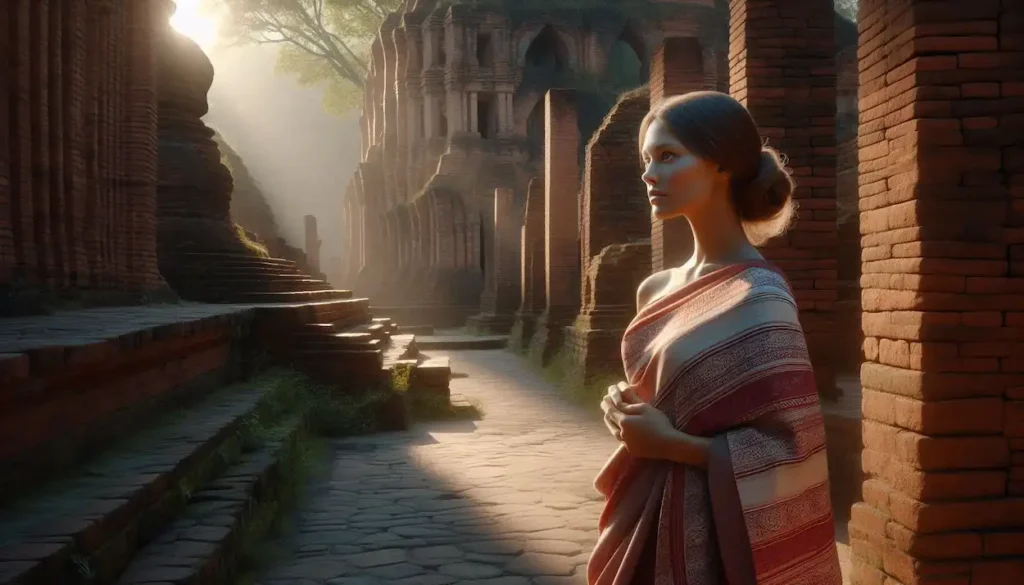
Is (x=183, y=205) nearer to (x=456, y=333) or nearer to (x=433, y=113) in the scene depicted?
(x=456, y=333)

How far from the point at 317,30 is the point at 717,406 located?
3574 cm

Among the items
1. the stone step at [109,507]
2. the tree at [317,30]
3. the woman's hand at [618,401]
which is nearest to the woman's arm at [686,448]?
the woman's hand at [618,401]

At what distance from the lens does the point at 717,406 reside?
177 centimetres

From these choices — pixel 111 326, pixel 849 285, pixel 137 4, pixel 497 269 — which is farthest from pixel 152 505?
pixel 497 269

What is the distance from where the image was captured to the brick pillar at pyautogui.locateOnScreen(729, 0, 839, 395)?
247 inches

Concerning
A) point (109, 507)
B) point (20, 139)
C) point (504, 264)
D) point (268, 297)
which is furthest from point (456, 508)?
point (504, 264)

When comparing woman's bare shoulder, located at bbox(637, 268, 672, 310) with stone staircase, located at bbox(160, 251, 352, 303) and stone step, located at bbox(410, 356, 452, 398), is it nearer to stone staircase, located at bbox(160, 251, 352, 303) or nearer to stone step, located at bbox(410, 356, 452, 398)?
stone step, located at bbox(410, 356, 452, 398)

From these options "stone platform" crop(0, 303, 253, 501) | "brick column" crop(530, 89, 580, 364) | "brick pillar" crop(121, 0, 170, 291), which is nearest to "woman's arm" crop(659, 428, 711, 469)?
"stone platform" crop(0, 303, 253, 501)

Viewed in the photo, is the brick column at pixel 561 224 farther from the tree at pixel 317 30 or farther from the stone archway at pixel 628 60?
the tree at pixel 317 30

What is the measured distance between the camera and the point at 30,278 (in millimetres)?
7379

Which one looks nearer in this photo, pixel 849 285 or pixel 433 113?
pixel 849 285

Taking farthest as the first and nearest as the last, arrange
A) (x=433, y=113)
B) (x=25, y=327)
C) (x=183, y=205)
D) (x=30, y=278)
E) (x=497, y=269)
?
(x=433, y=113), (x=497, y=269), (x=183, y=205), (x=30, y=278), (x=25, y=327)

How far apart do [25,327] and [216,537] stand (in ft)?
7.48

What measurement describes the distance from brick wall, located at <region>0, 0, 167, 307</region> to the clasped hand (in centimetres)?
631
